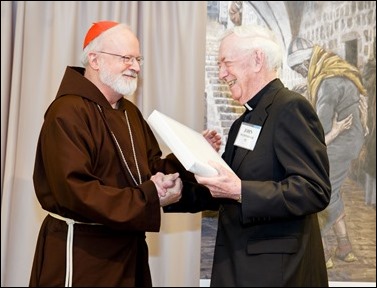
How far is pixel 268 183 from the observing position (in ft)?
6.68

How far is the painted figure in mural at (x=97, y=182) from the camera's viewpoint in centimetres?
219

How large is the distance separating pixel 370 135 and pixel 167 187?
4.82 feet

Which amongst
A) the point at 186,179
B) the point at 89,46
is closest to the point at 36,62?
the point at 89,46

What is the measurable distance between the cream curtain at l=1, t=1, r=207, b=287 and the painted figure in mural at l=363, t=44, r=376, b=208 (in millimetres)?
1026

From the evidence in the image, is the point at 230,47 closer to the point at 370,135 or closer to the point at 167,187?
the point at 167,187

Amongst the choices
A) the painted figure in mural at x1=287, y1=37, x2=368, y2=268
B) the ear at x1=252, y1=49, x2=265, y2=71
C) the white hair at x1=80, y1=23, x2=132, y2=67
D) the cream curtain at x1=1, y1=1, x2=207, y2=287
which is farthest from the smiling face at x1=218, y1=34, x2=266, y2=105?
the cream curtain at x1=1, y1=1, x2=207, y2=287

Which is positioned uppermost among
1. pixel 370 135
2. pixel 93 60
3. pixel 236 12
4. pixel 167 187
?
pixel 236 12

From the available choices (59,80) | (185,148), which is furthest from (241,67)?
(59,80)

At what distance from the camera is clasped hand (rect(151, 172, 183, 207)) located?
2.34 m

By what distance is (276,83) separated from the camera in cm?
229

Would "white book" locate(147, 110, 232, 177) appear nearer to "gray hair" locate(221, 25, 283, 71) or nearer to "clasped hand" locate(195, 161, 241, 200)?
"clasped hand" locate(195, 161, 241, 200)

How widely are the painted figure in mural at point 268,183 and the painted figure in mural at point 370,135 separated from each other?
3.72 feet

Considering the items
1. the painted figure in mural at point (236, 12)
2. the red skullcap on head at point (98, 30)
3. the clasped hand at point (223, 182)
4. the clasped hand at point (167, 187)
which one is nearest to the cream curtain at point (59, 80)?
the painted figure in mural at point (236, 12)

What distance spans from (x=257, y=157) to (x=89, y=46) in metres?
1.08
